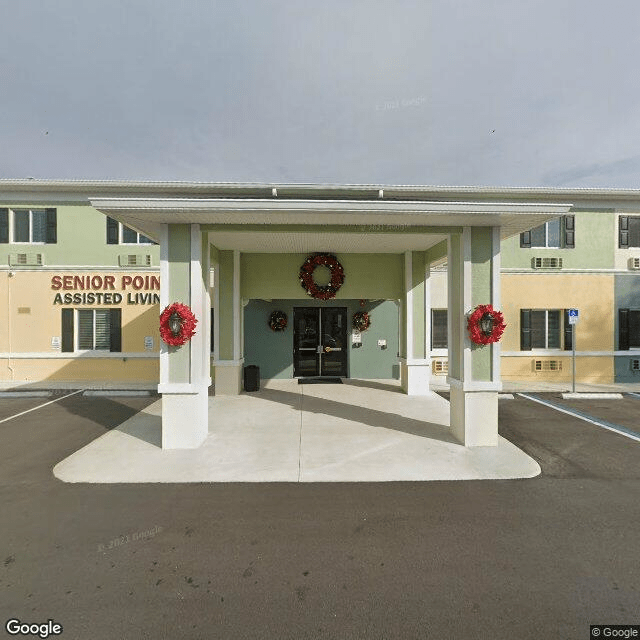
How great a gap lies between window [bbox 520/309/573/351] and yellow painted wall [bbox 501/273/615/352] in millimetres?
273

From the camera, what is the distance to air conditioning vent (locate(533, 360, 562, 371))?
1341cm

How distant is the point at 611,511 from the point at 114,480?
6.94 m

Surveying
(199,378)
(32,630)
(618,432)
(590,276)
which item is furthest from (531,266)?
(32,630)

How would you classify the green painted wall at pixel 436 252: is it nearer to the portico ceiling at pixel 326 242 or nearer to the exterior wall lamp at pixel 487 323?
the portico ceiling at pixel 326 242

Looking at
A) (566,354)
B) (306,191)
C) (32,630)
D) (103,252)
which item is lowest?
(32,630)

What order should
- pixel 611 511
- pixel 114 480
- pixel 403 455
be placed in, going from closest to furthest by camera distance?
pixel 611 511 < pixel 114 480 < pixel 403 455

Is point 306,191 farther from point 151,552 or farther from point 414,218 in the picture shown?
point 151,552

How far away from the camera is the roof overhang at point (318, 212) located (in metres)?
5.92

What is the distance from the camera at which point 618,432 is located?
733cm

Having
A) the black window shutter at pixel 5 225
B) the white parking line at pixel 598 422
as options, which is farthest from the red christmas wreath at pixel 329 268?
the black window shutter at pixel 5 225

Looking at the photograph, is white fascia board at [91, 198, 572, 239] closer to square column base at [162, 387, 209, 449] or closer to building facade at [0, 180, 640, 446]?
square column base at [162, 387, 209, 449]

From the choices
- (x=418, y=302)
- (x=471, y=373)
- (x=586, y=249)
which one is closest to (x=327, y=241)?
(x=418, y=302)

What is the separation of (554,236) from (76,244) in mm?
18978

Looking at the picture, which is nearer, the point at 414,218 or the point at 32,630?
the point at 32,630
